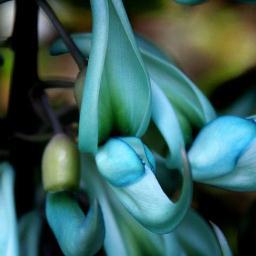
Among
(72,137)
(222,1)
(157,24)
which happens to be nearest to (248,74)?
(72,137)

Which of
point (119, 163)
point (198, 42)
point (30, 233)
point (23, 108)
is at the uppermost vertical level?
point (119, 163)

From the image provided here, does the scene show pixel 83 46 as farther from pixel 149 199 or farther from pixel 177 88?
pixel 149 199

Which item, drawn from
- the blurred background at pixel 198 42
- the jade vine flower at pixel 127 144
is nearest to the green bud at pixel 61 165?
the jade vine flower at pixel 127 144

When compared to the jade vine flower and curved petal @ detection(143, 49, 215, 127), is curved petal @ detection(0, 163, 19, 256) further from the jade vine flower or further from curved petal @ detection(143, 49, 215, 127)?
curved petal @ detection(143, 49, 215, 127)

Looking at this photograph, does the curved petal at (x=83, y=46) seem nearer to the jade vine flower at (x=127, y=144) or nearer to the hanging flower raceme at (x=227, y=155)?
the jade vine flower at (x=127, y=144)

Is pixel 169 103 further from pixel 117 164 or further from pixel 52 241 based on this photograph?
pixel 52 241

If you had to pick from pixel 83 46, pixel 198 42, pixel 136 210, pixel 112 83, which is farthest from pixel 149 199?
pixel 198 42
